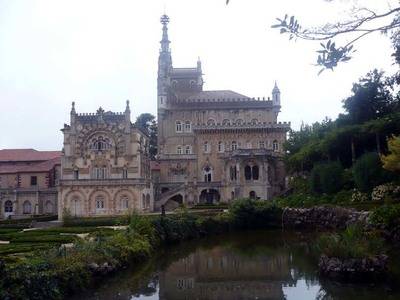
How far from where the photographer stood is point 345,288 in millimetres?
17750

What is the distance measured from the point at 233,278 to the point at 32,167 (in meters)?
48.6

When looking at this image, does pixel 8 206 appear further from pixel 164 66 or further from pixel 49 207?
pixel 164 66

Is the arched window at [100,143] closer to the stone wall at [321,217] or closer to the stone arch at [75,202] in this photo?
the stone arch at [75,202]

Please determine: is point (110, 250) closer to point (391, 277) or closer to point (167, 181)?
point (391, 277)

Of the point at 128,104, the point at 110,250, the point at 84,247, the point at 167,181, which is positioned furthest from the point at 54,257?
the point at 167,181

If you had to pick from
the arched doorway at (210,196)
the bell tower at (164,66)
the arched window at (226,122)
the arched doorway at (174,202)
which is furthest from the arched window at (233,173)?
the bell tower at (164,66)

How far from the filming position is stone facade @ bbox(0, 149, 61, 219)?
61.0 meters

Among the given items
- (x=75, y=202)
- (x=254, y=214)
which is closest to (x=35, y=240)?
(x=254, y=214)

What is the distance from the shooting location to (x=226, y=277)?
21688mm

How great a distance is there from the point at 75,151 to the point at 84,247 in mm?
36538

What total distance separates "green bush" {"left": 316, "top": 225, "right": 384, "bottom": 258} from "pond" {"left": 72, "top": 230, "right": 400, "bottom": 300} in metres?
1.20

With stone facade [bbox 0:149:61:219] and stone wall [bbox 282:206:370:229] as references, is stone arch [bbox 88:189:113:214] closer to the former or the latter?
stone facade [bbox 0:149:61:219]

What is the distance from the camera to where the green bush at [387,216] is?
26.6m

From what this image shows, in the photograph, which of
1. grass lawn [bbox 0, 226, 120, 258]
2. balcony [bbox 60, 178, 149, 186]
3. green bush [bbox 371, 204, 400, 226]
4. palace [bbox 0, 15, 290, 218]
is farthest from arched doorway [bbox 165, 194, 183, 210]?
green bush [bbox 371, 204, 400, 226]
